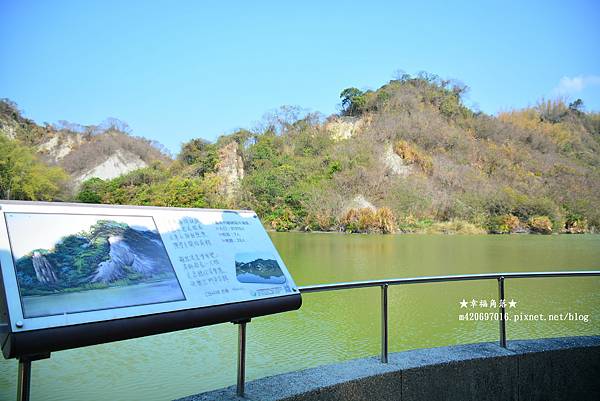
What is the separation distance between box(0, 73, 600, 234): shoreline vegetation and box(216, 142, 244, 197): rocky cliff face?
0.08m

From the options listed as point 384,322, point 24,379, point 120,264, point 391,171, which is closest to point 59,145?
point 391,171

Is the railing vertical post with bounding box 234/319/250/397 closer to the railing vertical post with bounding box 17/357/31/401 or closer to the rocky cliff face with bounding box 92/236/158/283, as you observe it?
the rocky cliff face with bounding box 92/236/158/283

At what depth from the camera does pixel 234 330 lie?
11.4 feet

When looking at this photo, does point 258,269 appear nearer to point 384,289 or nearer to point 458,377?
point 384,289

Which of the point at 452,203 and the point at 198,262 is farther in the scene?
the point at 452,203

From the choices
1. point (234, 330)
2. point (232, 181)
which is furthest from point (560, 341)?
point (232, 181)

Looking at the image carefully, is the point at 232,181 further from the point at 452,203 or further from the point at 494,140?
the point at 494,140

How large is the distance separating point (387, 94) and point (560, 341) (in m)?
44.2

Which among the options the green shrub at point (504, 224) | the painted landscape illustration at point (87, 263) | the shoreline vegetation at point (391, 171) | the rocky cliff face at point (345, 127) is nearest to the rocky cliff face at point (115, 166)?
the shoreline vegetation at point (391, 171)

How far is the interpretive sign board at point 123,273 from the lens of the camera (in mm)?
1128

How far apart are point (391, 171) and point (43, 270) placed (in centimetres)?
3318

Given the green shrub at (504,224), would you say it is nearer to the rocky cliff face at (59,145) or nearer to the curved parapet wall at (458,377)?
the curved parapet wall at (458,377)

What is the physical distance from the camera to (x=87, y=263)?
1278 mm

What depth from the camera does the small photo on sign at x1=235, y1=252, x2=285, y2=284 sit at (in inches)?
62.3
